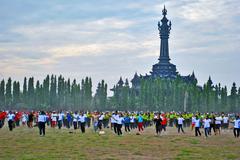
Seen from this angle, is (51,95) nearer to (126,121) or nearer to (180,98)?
(180,98)

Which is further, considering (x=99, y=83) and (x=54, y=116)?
(x=99, y=83)

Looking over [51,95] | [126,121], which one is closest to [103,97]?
[51,95]

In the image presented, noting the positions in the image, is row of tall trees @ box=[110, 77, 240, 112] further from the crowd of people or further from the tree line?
the crowd of people

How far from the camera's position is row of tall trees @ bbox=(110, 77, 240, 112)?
121 metres

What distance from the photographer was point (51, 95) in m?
122

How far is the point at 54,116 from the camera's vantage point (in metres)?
53.5

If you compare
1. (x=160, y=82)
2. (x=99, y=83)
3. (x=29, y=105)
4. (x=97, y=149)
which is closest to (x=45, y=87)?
(x=29, y=105)

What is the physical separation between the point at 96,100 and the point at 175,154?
106665 millimetres

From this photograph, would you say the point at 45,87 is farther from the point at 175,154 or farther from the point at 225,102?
the point at 175,154

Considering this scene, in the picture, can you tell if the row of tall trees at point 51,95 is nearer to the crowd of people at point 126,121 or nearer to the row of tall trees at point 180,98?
the row of tall trees at point 180,98

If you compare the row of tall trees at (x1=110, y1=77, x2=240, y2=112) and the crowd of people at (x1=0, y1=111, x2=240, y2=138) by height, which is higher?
the row of tall trees at (x1=110, y1=77, x2=240, y2=112)

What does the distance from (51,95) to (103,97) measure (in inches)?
525

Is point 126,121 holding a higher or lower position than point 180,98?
lower

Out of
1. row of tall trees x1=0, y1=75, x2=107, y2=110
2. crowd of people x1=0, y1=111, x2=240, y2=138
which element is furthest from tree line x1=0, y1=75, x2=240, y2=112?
crowd of people x1=0, y1=111, x2=240, y2=138
